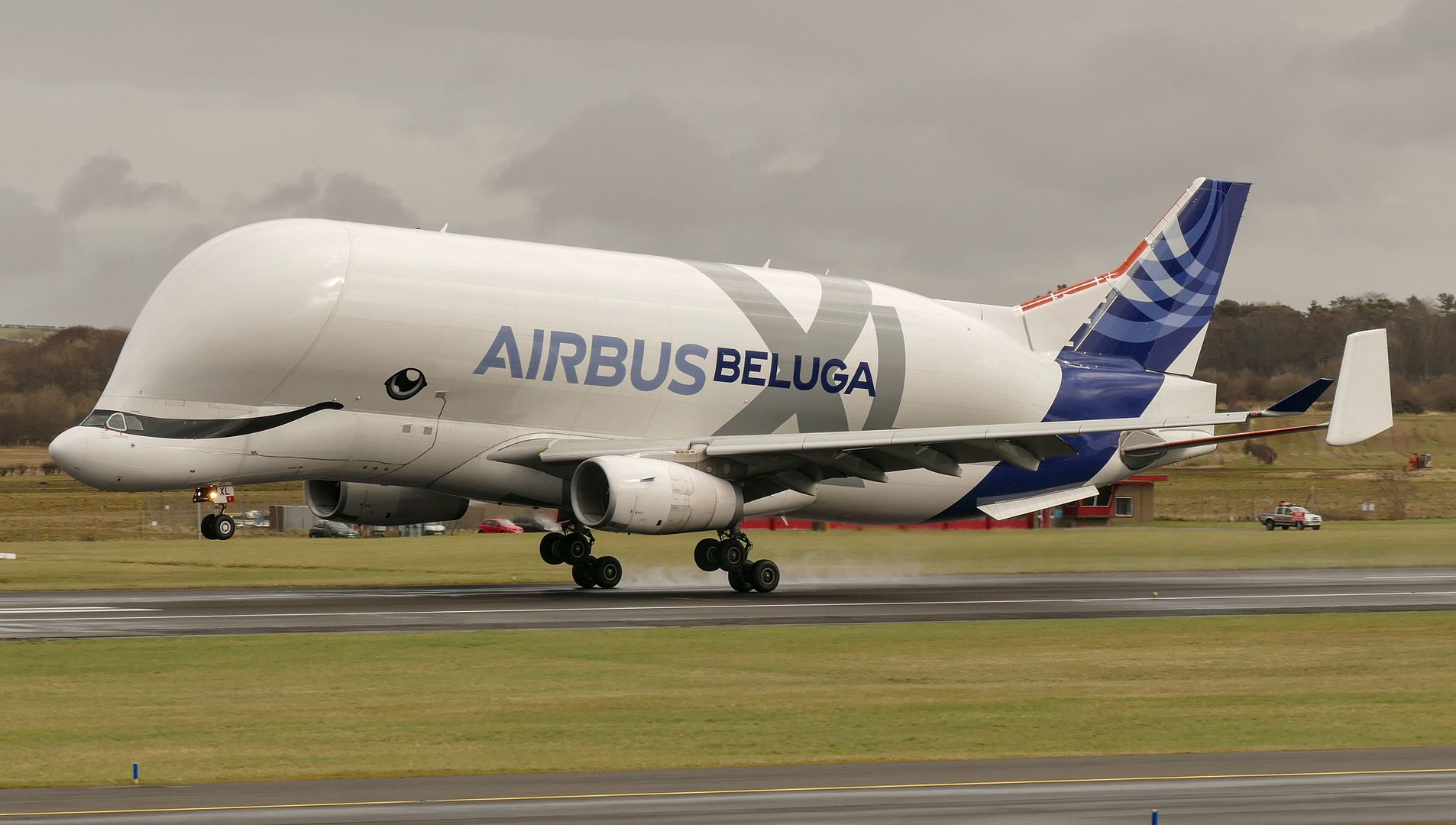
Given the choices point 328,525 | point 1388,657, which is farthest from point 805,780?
point 328,525

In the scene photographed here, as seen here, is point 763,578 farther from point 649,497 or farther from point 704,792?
point 704,792

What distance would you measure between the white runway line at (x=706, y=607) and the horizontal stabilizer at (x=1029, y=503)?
21.3ft

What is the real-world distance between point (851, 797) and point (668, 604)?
1867cm

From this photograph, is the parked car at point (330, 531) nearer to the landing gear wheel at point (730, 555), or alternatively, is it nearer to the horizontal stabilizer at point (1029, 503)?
the horizontal stabilizer at point (1029, 503)

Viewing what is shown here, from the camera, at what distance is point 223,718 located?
1616 cm

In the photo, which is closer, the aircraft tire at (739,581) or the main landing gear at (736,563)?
the main landing gear at (736,563)

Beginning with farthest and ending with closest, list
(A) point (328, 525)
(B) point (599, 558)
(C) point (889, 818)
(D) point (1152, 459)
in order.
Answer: (A) point (328, 525)
(D) point (1152, 459)
(B) point (599, 558)
(C) point (889, 818)

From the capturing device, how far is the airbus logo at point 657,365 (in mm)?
33000

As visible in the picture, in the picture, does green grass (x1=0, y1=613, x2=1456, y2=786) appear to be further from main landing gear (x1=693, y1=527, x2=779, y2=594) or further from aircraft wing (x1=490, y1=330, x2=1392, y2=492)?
main landing gear (x1=693, y1=527, x2=779, y2=594)

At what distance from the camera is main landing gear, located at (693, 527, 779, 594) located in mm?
33938

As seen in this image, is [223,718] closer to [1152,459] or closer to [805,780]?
[805,780]

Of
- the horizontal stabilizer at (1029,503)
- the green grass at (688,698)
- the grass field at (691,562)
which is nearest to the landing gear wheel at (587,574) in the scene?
the grass field at (691,562)

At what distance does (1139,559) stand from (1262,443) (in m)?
53.9

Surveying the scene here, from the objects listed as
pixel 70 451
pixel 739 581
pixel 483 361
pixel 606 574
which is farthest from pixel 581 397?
pixel 70 451
